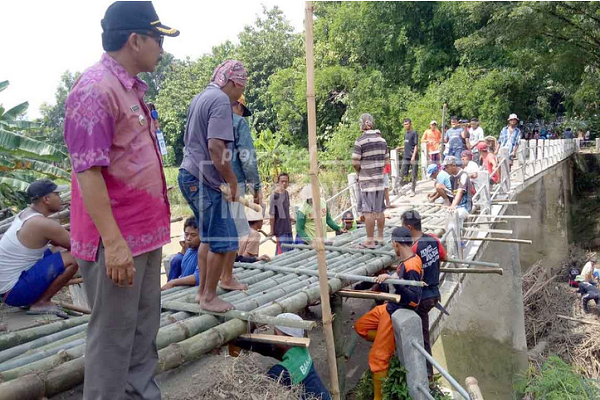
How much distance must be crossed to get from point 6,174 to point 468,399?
27.3 ft

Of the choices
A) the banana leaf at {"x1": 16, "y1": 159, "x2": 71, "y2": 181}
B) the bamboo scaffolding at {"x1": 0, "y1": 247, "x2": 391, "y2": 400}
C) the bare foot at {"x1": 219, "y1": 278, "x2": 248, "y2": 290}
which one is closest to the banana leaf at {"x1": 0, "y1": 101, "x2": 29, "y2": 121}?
the banana leaf at {"x1": 16, "y1": 159, "x2": 71, "y2": 181}

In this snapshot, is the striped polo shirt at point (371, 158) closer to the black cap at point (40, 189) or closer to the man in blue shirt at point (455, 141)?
the black cap at point (40, 189)

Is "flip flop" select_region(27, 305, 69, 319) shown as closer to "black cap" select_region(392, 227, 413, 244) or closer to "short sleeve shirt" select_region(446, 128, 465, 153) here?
"black cap" select_region(392, 227, 413, 244)

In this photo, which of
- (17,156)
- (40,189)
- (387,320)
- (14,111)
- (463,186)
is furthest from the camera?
(14,111)

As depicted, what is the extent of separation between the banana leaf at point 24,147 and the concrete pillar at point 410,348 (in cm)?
580

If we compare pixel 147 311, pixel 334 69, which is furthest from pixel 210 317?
pixel 334 69

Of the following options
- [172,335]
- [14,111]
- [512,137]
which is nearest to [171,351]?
[172,335]

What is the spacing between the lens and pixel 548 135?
2247 centimetres

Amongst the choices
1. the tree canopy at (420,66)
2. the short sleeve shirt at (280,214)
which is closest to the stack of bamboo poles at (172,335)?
the short sleeve shirt at (280,214)

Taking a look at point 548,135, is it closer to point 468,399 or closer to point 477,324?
point 477,324

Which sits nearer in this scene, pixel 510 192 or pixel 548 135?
pixel 510 192

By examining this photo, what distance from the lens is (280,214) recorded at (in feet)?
22.9

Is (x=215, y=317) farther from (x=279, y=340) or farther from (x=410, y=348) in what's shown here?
(x=410, y=348)

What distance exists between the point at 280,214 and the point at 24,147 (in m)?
3.90
